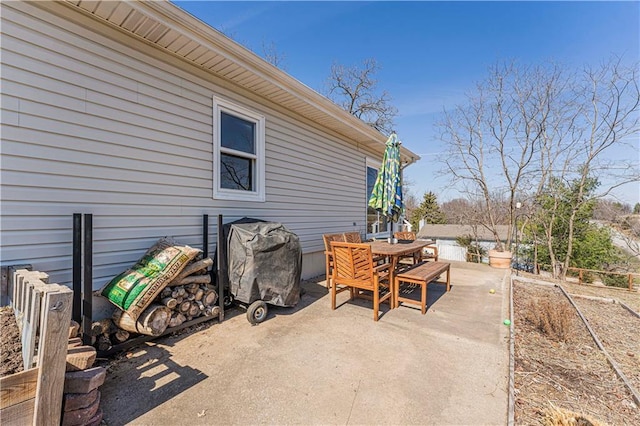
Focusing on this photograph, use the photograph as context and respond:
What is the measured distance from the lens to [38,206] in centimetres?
239

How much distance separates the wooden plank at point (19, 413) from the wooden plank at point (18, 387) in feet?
0.05

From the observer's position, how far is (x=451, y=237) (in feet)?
85.9

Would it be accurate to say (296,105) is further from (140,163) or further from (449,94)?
(449,94)

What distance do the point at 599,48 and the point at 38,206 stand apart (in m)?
14.4

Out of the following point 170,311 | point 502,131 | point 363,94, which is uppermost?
point 363,94

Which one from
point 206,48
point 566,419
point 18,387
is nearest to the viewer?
point 18,387

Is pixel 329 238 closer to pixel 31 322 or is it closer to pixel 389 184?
pixel 389 184

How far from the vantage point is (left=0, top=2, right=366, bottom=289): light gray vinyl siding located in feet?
7.54

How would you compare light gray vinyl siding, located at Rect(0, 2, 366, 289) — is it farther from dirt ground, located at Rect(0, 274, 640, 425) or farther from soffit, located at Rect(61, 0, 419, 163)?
dirt ground, located at Rect(0, 274, 640, 425)

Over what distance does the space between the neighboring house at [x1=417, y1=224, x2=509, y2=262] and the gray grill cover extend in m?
22.4

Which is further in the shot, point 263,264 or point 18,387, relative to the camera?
point 263,264

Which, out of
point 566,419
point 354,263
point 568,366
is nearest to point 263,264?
point 354,263

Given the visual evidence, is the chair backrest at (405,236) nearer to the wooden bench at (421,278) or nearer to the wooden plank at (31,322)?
the wooden bench at (421,278)

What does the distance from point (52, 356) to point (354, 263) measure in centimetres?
284
